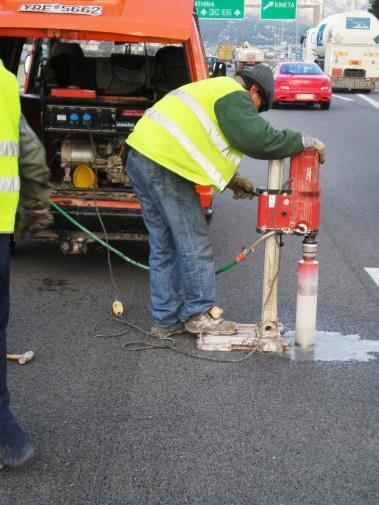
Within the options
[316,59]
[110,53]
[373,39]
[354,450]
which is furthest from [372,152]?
[316,59]

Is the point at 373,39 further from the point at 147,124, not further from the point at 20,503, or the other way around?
the point at 20,503

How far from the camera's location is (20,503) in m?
3.73

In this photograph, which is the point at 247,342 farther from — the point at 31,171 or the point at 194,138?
the point at 31,171

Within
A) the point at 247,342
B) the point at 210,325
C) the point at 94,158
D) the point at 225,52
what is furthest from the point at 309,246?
the point at 225,52

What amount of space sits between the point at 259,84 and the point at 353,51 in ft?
112

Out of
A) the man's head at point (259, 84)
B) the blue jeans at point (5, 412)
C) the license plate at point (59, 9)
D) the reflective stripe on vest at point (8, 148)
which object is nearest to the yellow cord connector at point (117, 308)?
the man's head at point (259, 84)

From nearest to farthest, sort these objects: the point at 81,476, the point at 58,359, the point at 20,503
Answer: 1. the point at 20,503
2. the point at 81,476
3. the point at 58,359

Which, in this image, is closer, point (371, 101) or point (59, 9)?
point (59, 9)

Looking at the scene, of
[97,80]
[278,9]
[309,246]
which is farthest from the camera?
[278,9]

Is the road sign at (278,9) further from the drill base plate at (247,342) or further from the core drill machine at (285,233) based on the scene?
the drill base plate at (247,342)

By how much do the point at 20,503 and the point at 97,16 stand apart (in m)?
4.12

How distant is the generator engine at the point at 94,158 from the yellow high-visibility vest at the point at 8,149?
4.21m

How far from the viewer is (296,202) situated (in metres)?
5.60

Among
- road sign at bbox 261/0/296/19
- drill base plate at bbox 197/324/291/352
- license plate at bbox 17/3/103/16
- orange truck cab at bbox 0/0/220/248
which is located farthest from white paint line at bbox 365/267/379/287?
road sign at bbox 261/0/296/19
